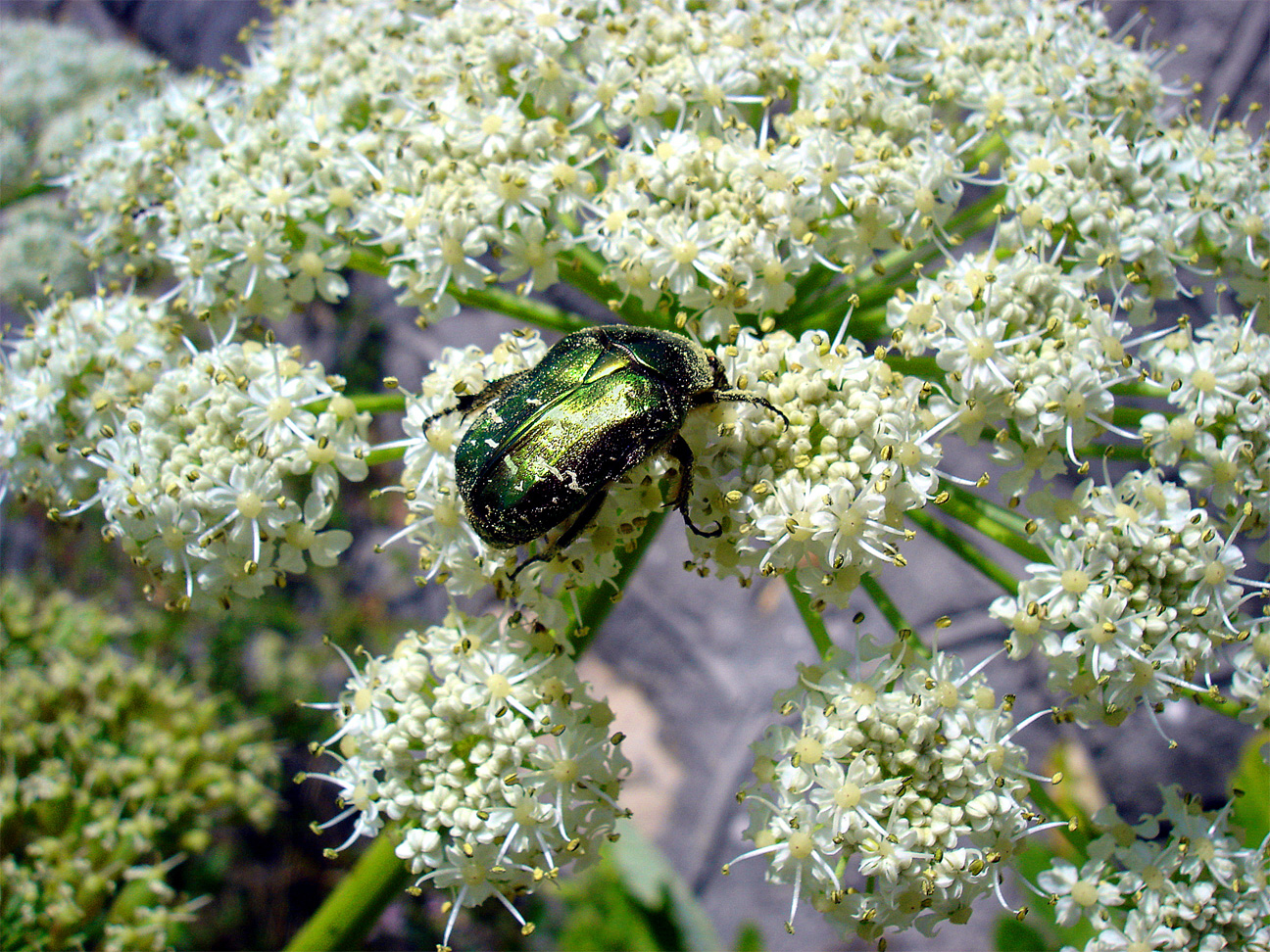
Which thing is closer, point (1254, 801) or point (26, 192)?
point (1254, 801)

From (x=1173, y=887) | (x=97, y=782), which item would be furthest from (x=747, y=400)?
Answer: (x=97, y=782)

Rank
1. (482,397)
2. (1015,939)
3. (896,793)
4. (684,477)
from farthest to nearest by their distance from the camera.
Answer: (1015,939), (482,397), (684,477), (896,793)

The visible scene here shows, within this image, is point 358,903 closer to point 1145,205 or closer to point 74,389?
point 74,389

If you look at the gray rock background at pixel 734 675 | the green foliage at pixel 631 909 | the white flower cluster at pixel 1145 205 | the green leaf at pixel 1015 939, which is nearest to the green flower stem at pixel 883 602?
the white flower cluster at pixel 1145 205

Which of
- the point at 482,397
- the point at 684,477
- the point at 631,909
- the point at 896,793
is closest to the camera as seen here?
the point at 896,793

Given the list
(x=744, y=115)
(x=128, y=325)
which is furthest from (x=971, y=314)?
(x=128, y=325)

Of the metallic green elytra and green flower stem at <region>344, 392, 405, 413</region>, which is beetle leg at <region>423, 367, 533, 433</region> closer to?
the metallic green elytra

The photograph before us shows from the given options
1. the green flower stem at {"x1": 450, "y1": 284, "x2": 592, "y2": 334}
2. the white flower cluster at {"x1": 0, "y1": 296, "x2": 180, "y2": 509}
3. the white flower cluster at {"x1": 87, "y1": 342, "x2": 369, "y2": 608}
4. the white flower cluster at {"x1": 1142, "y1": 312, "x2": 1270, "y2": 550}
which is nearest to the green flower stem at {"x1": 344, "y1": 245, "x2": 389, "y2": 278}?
the green flower stem at {"x1": 450, "y1": 284, "x2": 592, "y2": 334}
